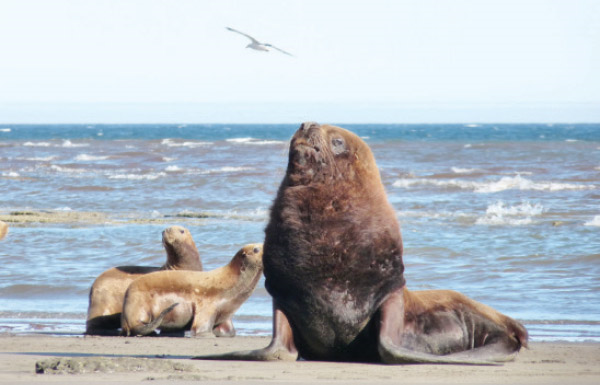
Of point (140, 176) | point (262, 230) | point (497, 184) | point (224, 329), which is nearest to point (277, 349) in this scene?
point (224, 329)

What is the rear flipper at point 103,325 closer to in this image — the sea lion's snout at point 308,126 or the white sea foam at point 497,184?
the sea lion's snout at point 308,126

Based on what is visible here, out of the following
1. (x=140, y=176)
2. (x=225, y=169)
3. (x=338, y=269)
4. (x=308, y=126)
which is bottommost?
(x=140, y=176)

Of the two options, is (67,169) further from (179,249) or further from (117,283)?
(117,283)

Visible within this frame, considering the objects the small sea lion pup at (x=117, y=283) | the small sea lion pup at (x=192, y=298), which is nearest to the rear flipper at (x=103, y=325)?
the small sea lion pup at (x=117, y=283)

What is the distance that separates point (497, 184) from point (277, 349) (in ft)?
57.8

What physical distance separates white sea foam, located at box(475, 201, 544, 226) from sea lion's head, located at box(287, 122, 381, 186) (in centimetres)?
927

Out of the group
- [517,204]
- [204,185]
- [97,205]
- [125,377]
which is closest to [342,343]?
[125,377]

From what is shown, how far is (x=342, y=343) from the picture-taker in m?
5.05

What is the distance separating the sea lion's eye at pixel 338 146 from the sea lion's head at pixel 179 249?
3.46 meters

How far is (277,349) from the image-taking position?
4.98 m

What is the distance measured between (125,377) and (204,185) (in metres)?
17.9

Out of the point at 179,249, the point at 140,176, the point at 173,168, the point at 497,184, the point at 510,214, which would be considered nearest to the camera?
the point at 179,249

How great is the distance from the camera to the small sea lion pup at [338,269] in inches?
195

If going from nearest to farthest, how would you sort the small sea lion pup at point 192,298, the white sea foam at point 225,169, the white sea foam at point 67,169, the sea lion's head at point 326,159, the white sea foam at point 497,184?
1. the sea lion's head at point 326,159
2. the small sea lion pup at point 192,298
3. the white sea foam at point 497,184
4. the white sea foam at point 225,169
5. the white sea foam at point 67,169
